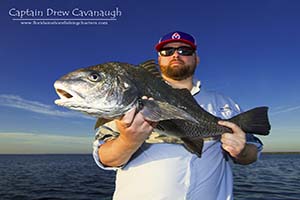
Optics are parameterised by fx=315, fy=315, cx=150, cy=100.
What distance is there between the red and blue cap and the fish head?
197 cm

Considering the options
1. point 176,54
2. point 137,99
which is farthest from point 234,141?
point 176,54

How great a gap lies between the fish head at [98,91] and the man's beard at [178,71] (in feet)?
5.81

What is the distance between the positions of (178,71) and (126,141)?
5.83 feet

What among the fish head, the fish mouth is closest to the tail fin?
the fish head

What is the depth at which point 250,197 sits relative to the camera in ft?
66.9

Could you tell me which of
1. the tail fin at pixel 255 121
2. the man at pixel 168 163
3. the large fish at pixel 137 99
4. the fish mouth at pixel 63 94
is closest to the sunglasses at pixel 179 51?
the large fish at pixel 137 99

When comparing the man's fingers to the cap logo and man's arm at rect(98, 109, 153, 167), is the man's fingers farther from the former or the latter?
the cap logo

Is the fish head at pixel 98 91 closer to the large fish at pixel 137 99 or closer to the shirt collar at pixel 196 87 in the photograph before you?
the large fish at pixel 137 99

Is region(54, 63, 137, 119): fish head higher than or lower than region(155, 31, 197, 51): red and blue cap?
lower

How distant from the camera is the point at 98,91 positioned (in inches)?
128

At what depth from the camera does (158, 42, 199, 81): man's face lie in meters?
5.09

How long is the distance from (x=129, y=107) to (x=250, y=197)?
1933 cm

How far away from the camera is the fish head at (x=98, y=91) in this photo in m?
3.16

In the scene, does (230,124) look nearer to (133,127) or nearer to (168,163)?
(168,163)
